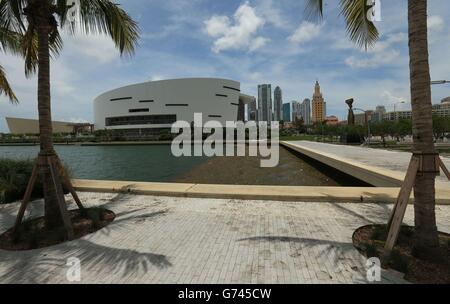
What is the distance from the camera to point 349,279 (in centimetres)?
350

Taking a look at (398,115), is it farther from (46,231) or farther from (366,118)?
(46,231)

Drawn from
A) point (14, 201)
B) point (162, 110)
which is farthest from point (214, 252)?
point (162, 110)

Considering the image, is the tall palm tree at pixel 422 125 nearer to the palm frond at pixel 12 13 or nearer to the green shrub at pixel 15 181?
the palm frond at pixel 12 13

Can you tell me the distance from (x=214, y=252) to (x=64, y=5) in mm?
6020

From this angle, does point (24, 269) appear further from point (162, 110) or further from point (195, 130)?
point (162, 110)

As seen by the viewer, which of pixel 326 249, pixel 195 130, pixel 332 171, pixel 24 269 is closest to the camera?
pixel 24 269

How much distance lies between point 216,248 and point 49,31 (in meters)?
5.49

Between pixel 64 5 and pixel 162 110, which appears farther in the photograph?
pixel 162 110

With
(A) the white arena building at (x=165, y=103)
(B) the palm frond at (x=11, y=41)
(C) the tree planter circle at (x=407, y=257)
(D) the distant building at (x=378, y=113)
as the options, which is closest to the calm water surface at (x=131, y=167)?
(B) the palm frond at (x=11, y=41)

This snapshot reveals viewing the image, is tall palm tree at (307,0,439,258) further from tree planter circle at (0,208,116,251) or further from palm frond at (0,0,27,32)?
palm frond at (0,0,27,32)

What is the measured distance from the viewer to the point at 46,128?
550cm

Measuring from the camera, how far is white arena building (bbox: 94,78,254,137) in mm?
120562

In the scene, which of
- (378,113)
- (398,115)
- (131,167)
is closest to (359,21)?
(131,167)

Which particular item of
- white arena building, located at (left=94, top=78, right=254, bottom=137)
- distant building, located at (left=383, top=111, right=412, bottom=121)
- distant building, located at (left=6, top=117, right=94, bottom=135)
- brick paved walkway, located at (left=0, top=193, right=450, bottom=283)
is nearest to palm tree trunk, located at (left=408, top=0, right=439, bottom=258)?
brick paved walkway, located at (left=0, top=193, right=450, bottom=283)
